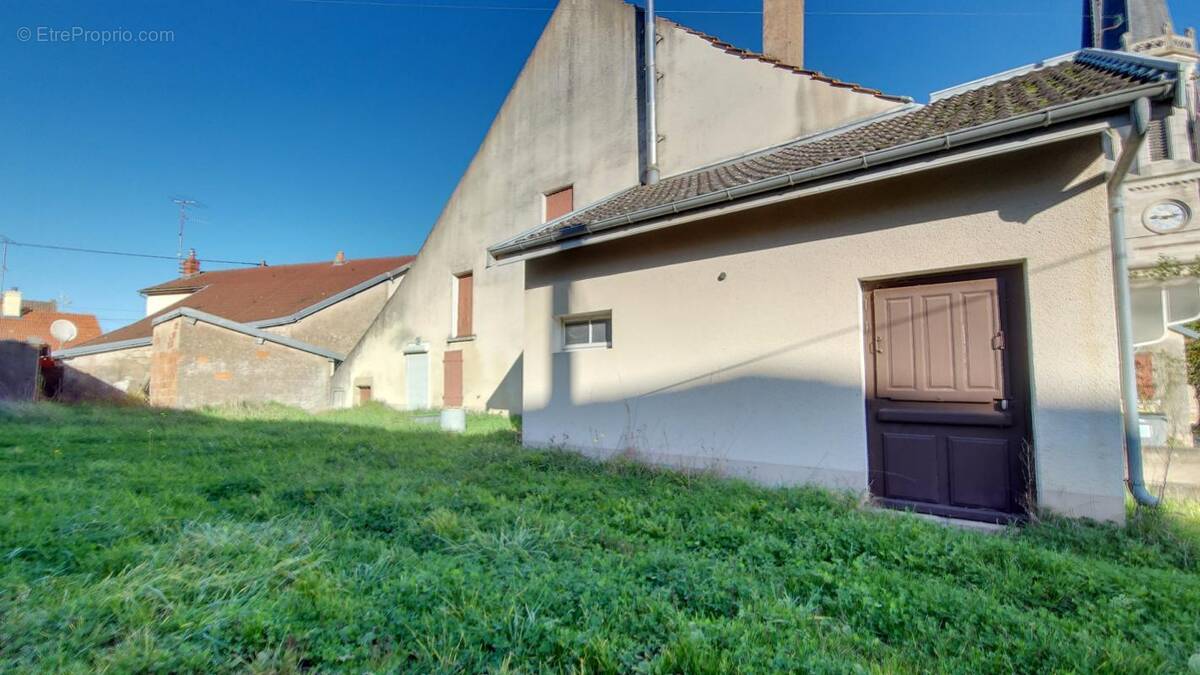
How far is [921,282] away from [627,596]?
383 centimetres

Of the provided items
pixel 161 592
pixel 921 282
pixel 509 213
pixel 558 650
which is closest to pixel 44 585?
pixel 161 592

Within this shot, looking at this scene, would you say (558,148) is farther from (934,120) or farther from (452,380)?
(934,120)

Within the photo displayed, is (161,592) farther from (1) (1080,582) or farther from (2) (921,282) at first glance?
(2) (921,282)

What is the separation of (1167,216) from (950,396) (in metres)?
7.94

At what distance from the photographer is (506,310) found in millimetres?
12117

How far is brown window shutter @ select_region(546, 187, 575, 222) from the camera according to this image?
11.5 m

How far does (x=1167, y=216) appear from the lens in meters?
8.32

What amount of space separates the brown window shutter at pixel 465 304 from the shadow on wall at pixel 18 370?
445 inches

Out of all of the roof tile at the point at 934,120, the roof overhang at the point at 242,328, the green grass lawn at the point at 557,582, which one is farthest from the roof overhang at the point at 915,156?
the roof overhang at the point at 242,328

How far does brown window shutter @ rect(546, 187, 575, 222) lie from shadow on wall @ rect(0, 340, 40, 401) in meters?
14.5

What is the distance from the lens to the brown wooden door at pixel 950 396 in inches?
159

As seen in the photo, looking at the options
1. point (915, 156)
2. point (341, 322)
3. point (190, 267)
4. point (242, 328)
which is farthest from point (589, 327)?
point (190, 267)

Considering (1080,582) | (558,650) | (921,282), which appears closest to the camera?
(558,650)

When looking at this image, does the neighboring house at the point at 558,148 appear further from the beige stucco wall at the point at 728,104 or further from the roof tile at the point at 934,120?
the roof tile at the point at 934,120
